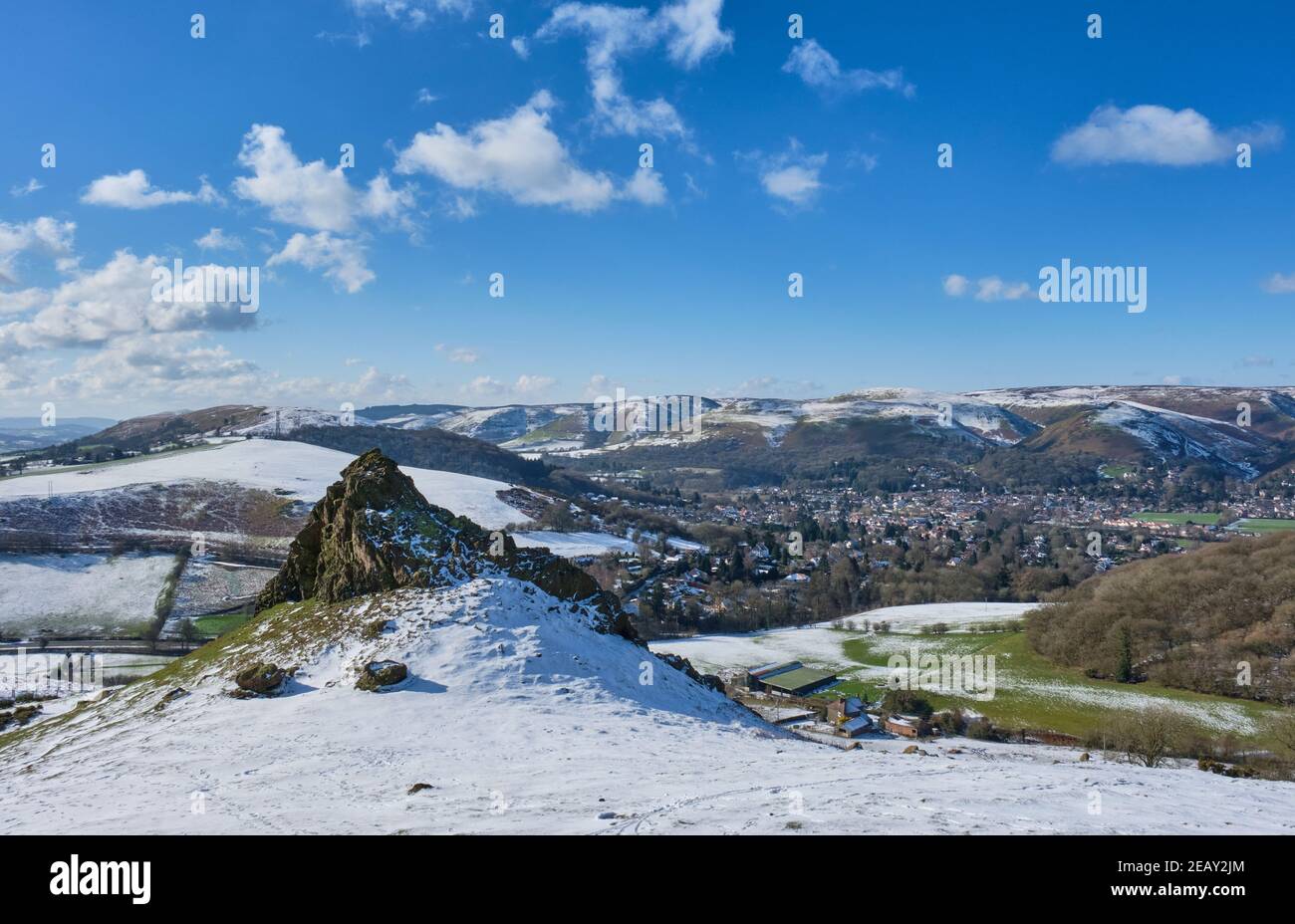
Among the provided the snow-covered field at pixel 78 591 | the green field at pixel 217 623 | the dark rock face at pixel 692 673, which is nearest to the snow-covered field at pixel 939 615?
the dark rock face at pixel 692 673

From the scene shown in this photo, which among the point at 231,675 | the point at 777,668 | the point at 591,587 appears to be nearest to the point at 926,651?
the point at 777,668

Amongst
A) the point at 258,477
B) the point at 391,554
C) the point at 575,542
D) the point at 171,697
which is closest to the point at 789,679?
the point at 391,554

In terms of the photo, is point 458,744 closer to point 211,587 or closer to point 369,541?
point 369,541

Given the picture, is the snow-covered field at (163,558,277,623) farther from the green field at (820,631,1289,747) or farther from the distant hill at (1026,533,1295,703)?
the distant hill at (1026,533,1295,703)

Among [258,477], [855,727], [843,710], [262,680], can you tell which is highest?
[258,477]

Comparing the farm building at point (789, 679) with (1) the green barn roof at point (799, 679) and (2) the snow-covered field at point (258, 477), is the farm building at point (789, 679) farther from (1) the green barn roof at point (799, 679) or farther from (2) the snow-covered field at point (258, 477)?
(2) the snow-covered field at point (258, 477)

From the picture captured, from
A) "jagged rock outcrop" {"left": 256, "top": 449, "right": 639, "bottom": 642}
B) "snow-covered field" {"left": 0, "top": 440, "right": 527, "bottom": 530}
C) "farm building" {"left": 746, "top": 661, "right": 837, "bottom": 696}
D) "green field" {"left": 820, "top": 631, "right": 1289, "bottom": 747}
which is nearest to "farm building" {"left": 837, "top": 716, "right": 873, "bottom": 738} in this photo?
"green field" {"left": 820, "top": 631, "right": 1289, "bottom": 747}

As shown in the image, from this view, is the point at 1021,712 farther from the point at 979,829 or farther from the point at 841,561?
the point at 841,561
